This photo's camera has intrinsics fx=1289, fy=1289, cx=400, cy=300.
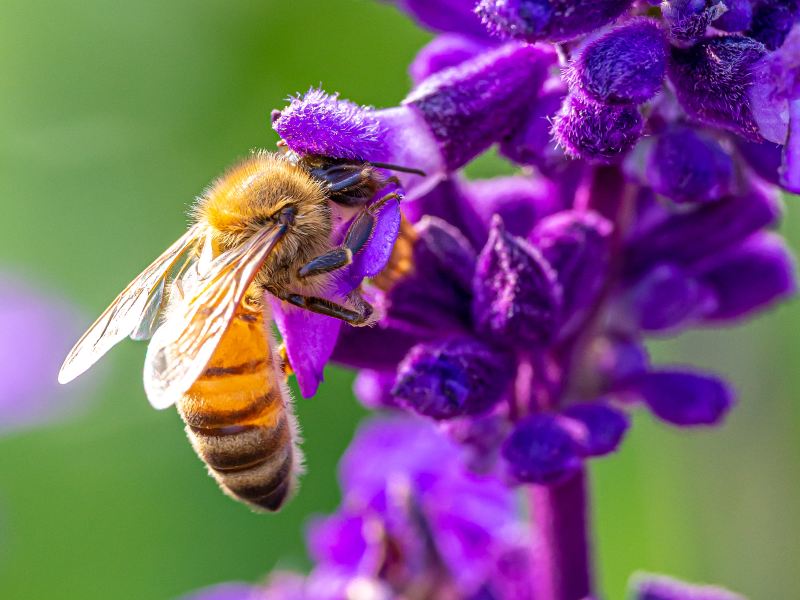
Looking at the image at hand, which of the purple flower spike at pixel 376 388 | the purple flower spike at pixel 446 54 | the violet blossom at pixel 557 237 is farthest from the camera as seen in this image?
the purple flower spike at pixel 376 388

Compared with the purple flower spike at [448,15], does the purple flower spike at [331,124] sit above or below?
below

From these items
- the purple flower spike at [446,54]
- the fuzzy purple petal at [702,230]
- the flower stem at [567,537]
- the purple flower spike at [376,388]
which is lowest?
the flower stem at [567,537]

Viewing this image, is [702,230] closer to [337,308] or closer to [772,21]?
[772,21]

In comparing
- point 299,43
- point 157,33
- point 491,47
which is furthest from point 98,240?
point 491,47

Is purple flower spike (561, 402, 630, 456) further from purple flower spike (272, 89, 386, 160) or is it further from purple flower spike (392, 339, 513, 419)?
purple flower spike (272, 89, 386, 160)

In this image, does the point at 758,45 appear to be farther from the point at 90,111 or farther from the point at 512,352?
the point at 90,111

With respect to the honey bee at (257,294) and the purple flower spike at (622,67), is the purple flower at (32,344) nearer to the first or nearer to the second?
the honey bee at (257,294)

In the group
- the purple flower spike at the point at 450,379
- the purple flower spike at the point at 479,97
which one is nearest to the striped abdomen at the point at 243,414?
the purple flower spike at the point at 450,379

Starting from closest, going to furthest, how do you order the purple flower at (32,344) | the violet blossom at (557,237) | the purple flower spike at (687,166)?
the violet blossom at (557,237) < the purple flower spike at (687,166) < the purple flower at (32,344)
